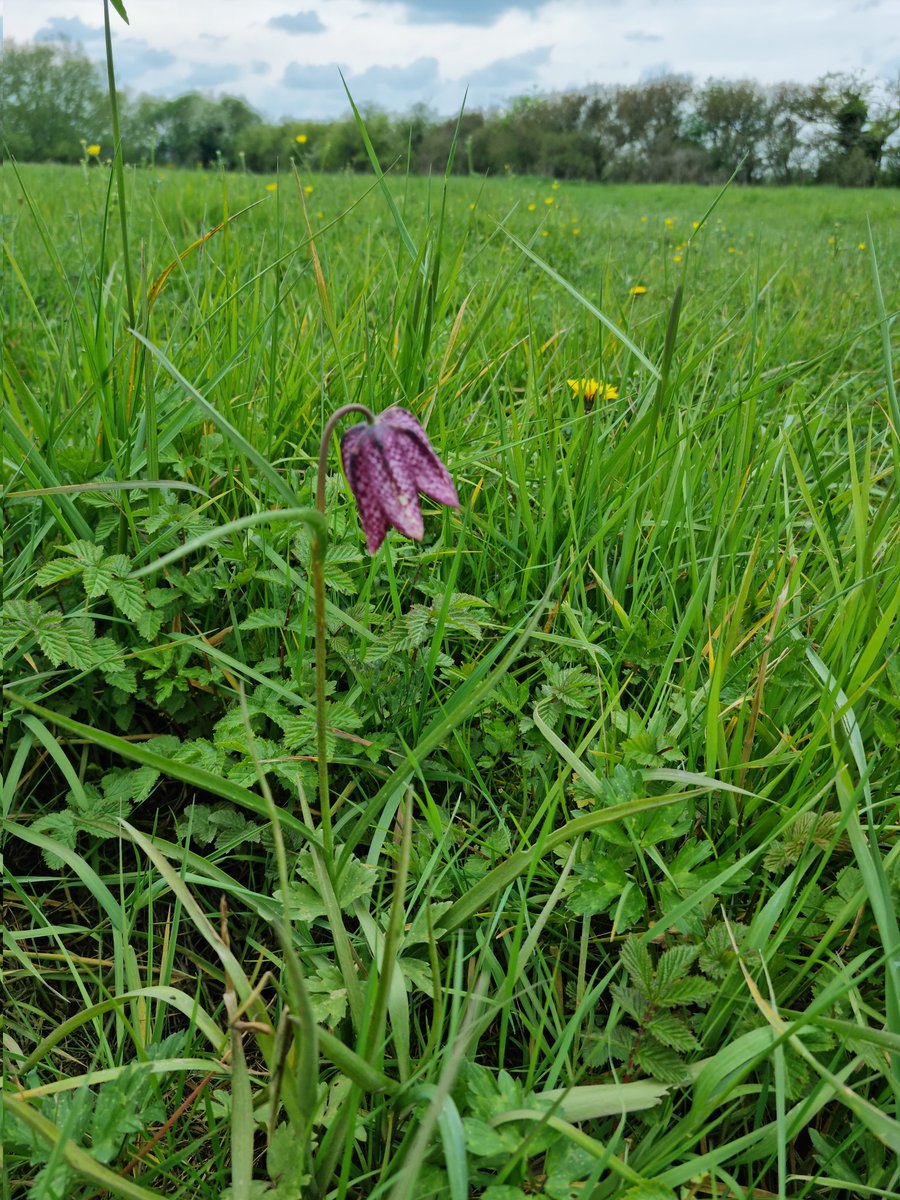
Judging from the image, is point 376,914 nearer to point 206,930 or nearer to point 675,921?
point 206,930

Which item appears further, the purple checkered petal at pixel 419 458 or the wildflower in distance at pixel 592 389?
the wildflower in distance at pixel 592 389

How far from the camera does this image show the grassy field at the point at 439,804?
38.2 inches

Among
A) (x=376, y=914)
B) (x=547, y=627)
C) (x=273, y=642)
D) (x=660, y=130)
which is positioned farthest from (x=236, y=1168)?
(x=660, y=130)

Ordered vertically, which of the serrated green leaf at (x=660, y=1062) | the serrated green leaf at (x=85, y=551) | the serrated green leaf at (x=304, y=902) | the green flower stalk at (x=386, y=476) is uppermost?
the green flower stalk at (x=386, y=476)

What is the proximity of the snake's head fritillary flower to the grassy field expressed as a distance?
0.09 m

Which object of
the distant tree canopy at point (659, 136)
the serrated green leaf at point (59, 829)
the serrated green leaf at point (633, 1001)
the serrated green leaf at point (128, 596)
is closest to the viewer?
the serrated green leaf at point (633, 1001)

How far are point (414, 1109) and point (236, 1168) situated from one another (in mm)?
203

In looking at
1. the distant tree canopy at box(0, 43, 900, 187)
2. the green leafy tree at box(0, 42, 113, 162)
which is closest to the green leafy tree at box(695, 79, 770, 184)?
the distant tree canopy at box(0, 43, 900, 187)

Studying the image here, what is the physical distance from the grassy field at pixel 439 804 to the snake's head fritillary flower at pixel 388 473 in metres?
0.09

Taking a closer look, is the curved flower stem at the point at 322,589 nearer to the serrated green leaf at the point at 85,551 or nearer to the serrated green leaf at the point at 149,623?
the serrated green leaf at the point at 149,623

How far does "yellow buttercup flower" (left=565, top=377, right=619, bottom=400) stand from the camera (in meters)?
1.95

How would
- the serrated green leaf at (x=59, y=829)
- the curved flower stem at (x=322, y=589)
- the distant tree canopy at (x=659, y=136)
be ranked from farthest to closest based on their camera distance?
1. the distant tree canopy at (x=659, y=136)
2. the serrated green leaf at (x=59, y=829)
3. the curved flower stem at (x=322, y=589)

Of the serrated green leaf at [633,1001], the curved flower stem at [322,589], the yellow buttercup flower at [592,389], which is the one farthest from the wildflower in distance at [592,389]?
the serrated green leaf at [633,1001]

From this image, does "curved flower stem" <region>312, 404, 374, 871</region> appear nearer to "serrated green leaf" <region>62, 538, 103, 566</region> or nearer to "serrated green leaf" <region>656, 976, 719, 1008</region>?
"serrated green leaf" <region>656, 976, 719, 1008</region>
